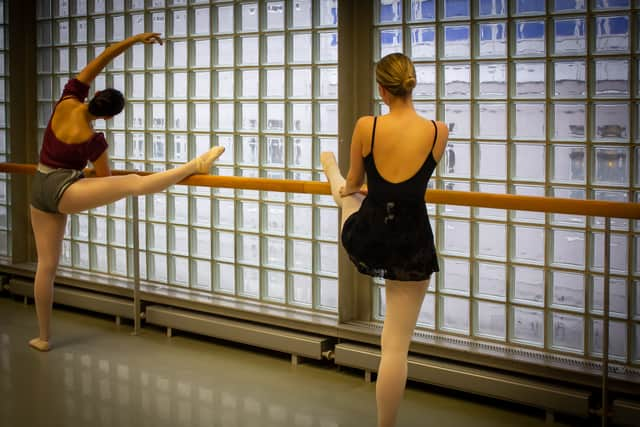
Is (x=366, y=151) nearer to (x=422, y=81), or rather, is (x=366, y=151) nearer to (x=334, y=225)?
(x=422, y=81)

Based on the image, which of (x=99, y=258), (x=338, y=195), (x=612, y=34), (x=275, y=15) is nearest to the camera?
(x=338, y=195)

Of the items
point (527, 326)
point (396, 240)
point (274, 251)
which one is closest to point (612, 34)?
point (527, 326)

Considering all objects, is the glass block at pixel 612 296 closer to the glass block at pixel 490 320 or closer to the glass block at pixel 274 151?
the glass block at pixel 490 320

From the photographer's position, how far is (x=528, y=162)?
4305 millimetres

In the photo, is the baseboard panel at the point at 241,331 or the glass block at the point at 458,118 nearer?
the glass block at the point at 458,118

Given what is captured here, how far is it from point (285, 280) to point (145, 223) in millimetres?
1221

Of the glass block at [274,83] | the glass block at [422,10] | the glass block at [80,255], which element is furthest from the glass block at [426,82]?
the glass block at [80,255]

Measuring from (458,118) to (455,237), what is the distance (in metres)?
0.62

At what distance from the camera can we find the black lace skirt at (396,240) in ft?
10.8

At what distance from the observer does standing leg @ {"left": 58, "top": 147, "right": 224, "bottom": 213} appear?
458 centimetres

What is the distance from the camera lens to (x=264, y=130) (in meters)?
5.26

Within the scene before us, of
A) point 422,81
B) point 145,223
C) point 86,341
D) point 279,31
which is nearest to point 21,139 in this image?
point 145,223

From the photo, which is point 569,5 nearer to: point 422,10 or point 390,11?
point 422,10

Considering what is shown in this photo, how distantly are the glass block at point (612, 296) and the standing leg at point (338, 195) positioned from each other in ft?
4.55
